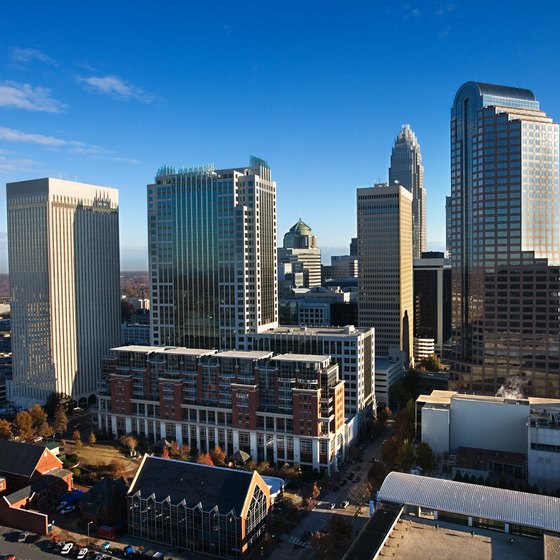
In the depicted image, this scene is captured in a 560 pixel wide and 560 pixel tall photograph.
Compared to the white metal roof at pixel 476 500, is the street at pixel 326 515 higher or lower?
lower

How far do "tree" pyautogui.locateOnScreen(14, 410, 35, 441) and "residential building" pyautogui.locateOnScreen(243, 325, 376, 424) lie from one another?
4258 cm

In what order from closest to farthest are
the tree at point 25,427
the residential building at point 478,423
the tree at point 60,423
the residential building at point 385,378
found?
the residential building at point 478,423 < the tree at point 25,427 < the tree at point 60,423 < the residential building at point 385,378

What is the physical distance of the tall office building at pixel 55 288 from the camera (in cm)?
11569

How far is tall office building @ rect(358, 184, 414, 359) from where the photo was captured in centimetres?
14212

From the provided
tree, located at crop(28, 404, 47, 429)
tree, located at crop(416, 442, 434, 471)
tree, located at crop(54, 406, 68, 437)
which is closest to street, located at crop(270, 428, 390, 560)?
tree, located at crop(416, 442, 434, 471)

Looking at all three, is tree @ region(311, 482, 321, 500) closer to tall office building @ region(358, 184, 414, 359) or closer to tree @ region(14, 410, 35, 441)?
tree @ region(14, 410, 35, 441)

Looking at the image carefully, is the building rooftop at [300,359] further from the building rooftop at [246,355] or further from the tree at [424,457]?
the tree at [424,457]

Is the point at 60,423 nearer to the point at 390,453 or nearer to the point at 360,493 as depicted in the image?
the point at 360,493

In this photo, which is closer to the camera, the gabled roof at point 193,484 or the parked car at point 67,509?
the gabled roof at point 193,484

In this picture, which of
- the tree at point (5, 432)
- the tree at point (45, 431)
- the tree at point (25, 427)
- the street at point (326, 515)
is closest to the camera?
the street at point (326, 515)

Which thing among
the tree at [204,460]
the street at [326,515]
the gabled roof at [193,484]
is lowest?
the street at [326,515]

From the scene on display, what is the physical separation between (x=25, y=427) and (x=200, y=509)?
50.0 metres

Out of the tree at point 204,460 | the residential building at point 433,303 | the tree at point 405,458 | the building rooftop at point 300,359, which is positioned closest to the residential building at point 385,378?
the building rooftop at point 300,359

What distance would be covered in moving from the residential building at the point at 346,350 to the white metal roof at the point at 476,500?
36.9 meters
